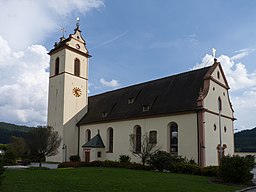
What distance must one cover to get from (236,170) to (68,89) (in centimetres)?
2881

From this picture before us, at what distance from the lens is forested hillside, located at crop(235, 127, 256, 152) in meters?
83.2

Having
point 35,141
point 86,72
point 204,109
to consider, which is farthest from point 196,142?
point 86,72

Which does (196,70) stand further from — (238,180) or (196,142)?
(238,180)

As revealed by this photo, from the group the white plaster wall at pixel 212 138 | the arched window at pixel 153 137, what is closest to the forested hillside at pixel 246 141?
the white plaster wall at pixel 212 138

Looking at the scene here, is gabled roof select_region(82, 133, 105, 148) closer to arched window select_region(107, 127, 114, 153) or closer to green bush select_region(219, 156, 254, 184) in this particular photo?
arched window select_region(107, 127, 114, 153)

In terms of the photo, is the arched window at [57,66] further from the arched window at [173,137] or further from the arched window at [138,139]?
the arched window at [173,137]

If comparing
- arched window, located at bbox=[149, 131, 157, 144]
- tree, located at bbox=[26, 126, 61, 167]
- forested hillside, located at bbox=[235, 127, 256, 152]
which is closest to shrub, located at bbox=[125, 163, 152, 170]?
arched window, located at bbox=[149, 131, 157, 144]

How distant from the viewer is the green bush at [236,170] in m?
18.3

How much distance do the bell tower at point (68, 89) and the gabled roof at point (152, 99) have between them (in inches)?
77.1

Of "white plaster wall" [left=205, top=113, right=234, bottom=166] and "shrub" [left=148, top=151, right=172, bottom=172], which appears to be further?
"white plaster wall" [left=205, top=113, right=234, bottom=166]

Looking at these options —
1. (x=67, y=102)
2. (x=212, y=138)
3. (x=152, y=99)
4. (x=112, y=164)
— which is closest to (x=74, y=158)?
(x=67, y=102)

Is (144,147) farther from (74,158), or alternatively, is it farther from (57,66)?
(57,66)

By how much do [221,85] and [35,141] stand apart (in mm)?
21702

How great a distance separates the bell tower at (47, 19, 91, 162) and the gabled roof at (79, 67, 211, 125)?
6.43 ft
